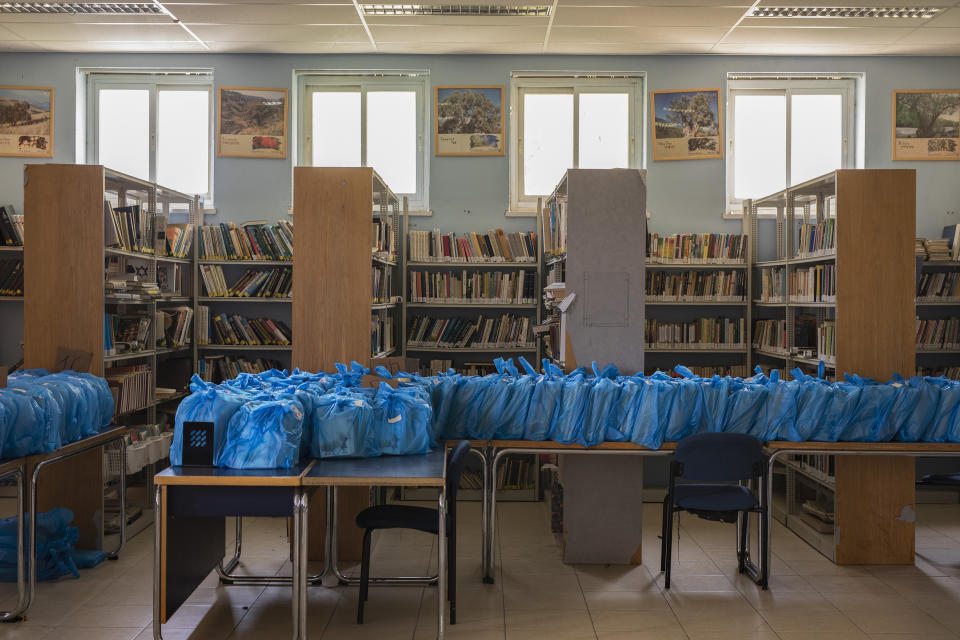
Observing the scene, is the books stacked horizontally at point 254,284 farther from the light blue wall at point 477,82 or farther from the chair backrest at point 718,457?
the chair backrest at point 718,457

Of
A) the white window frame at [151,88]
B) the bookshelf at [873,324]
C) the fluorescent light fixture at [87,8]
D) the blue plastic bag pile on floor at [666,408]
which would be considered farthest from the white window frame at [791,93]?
the fluorescent light fixture at [87,8]

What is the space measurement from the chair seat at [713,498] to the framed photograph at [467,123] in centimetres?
377

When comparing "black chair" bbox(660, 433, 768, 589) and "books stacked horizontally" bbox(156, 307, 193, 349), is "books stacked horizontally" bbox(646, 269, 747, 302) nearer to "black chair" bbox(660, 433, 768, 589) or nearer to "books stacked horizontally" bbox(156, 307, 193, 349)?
"black chair" bbox(660, 433, 768, 589)

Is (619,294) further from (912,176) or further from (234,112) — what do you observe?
(234,112)

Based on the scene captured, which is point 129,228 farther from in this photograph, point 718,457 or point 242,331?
point 718,457

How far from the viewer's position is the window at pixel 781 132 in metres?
6.80

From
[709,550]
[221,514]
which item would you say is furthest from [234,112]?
[709,550]

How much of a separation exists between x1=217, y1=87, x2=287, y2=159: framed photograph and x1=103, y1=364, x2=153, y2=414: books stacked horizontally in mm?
2241

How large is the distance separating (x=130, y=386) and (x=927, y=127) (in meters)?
6.75

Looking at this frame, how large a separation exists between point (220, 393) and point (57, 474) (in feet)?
6.34

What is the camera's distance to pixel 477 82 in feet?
22.2

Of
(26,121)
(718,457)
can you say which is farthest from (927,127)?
(26,121)

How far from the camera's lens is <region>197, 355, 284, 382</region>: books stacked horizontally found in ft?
20.3

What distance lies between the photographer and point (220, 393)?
3215mm
